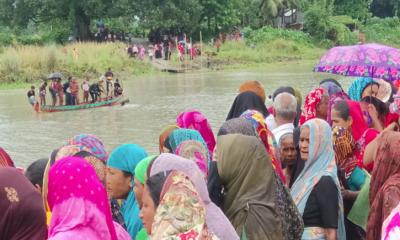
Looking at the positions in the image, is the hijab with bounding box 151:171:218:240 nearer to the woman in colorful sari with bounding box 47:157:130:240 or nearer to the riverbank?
the woman in colorful sari with bounding box 47:157:130:240

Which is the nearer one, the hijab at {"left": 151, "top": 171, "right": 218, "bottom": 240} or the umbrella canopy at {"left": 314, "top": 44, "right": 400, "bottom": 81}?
the hijab at {"left": 151, "top": 171, "right": 218, "bottom": 240}

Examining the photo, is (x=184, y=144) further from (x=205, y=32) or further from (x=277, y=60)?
(x=205, y=32)

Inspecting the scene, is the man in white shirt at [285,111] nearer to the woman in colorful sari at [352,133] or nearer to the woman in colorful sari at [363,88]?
the woman in colorful sari at [352,133]

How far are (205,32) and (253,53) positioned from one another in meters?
4.92

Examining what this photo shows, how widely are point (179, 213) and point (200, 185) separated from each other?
372mm

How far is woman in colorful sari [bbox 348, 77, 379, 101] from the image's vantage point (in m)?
5.88

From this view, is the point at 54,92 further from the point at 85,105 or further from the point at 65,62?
Result: the point at 65,62

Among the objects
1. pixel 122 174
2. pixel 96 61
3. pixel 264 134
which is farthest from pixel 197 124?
pixel 96 61

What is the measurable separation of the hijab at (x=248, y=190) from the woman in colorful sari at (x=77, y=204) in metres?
0.61

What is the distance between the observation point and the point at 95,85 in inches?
765

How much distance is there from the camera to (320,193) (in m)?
3.31

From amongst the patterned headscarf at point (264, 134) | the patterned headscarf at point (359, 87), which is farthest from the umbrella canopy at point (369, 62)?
the patterned headscarf at point (264, 134)

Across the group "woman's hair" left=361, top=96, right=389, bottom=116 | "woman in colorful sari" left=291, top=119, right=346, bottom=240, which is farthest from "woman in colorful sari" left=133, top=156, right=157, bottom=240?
"woman's hair" left=361, top=96, right=389, bottom=116

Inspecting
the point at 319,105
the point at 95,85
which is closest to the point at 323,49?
the point at 95,85
